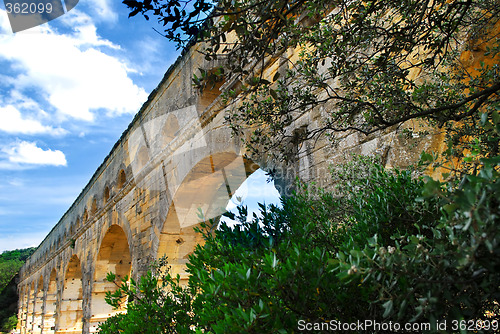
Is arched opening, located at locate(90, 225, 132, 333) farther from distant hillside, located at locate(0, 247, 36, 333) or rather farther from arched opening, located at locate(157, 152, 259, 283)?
distant hillside, located at locate(0, 247, 36, 333)

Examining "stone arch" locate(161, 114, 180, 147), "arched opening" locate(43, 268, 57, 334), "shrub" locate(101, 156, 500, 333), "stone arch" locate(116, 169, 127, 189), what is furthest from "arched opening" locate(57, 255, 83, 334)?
"shrub" locate(101, 156, 500, 333)

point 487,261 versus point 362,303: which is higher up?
point 487,261

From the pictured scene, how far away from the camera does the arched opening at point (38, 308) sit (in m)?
19.0

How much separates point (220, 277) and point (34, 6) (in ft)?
6.45

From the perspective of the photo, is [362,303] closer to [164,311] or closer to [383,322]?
[383,322]

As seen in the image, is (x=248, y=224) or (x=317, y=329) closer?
(x=317, y=329)

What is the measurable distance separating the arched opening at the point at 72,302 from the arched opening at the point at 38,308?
711 centimetres

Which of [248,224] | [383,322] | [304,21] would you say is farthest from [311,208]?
[304,21]

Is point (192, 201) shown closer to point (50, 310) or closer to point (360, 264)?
point (360, 264)

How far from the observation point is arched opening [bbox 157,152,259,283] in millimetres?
5814

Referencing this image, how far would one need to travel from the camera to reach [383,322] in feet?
4.06

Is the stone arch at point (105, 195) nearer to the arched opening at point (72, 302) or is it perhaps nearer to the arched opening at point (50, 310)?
the arched opening at point (72, 302)

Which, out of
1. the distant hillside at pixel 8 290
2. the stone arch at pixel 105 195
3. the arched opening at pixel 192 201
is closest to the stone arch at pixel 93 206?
the stone arch at pixel 105 195

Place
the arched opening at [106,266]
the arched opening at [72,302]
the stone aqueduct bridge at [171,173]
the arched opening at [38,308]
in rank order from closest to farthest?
1. the stone aqueduct bridge at [171,173]
2. the arched opening at [106,266]
3. the arched opening at [72,302]
4. the arched opening at [38,308]
